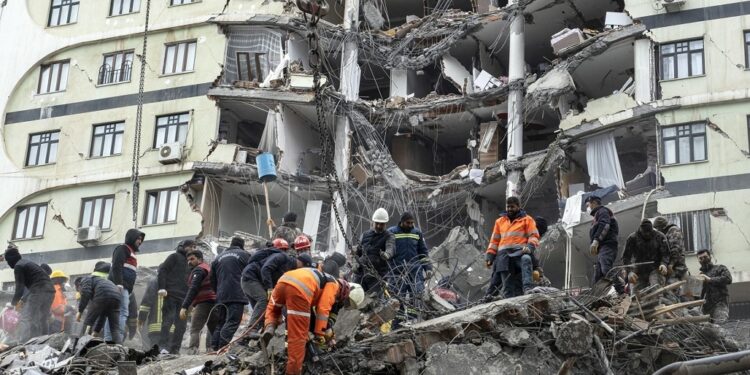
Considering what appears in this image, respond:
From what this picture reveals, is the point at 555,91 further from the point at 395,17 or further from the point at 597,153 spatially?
the point at 395,17

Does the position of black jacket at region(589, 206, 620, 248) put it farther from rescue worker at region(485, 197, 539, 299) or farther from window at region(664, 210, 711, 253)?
window at region(664, 210, 711, 253)

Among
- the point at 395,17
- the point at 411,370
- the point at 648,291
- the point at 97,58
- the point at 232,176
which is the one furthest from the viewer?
the point at 395,17

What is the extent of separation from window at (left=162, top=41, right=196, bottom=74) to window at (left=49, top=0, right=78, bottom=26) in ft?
14.2

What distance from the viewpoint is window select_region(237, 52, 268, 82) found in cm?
3559

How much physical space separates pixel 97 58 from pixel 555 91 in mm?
15886

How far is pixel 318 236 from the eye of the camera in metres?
34.8

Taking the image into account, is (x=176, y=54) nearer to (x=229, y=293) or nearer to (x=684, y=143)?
(x=684, y=143)

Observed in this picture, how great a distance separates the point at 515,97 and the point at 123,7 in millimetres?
14238

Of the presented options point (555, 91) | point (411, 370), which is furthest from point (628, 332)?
point (555, 91)

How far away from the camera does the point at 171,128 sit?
3516 centimetres

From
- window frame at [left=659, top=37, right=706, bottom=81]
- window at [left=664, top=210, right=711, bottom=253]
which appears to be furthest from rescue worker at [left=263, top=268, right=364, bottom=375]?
window frame at [left=659, top=37, right=706, bottom=81]

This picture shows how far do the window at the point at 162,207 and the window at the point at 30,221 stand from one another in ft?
13.0

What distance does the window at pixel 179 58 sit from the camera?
118ft

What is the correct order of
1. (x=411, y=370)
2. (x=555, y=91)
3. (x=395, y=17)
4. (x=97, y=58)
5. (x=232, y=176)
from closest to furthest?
1. (x=411, y=370)
2. (x=555, y=91)
3. (x=232, y=176)
4. (x=97, y=58)
5. (x=395, y=17)
